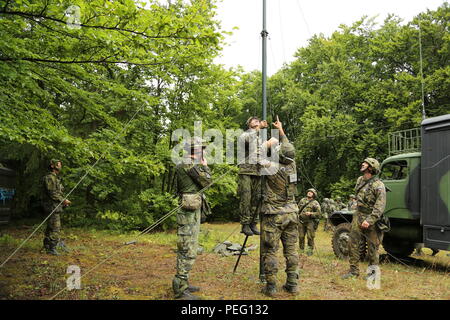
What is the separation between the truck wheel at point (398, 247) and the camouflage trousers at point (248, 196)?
509 cm

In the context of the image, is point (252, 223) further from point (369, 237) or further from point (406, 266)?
point (406, 266)

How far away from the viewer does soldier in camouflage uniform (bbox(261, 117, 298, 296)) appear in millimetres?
4930

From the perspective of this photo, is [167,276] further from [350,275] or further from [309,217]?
[309,217]

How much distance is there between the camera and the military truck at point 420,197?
6719 millimetres

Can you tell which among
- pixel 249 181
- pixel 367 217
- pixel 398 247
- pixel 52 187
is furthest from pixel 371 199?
pixel 52 187

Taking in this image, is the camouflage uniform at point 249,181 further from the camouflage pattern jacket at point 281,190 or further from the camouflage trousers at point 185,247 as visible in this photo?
the camouflage trousers at point 185,247


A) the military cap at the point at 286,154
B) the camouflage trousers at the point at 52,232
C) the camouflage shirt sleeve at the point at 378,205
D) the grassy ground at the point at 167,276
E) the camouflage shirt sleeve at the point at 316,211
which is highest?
the military cap at the point at 286,154

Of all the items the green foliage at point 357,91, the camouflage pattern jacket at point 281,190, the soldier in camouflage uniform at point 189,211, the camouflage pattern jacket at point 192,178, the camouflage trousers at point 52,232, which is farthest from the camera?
the green foliage at point 357,91

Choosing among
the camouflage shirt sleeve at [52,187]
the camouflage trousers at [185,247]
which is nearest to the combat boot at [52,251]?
the camouflage shirt sleeve at [52,187]

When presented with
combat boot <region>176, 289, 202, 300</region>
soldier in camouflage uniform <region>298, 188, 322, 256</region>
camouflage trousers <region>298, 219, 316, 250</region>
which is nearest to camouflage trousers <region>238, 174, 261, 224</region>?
combat boot <region>176, 289, 202, 300</region>

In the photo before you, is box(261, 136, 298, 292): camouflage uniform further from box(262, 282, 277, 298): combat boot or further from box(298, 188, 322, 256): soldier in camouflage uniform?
box(298, 188, 322, 256): soldier in camouflage uniform

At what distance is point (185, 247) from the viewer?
4746mm

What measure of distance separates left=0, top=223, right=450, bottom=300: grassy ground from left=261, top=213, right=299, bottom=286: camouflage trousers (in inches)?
14.1

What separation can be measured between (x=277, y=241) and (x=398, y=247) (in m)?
5.32
